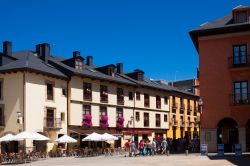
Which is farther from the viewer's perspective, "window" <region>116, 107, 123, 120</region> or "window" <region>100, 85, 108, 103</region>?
"window" <region>116, 107, 123, 120</region>

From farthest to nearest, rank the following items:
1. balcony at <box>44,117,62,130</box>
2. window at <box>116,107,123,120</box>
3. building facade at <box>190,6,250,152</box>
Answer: window at <box>116,107,123,120</box> < balcony at <box>44,117,62,130</box> < building facade at <box>190,6,250,152</box>

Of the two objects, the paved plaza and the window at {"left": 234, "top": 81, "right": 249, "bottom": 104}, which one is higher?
the window at {"left": 234, "top": 81, "right": 249, "bottom": 104}

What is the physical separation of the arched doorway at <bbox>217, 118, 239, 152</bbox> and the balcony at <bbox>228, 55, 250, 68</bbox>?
4.57 m

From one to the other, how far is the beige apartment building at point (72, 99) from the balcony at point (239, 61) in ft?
60.6

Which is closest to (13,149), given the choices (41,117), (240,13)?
(41,117)

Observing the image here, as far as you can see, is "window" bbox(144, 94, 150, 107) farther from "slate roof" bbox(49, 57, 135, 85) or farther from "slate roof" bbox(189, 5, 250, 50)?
"slate roof" bbox(189, 5, 250, 50)

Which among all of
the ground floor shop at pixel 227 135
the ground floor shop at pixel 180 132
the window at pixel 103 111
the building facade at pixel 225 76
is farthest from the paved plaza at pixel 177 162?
the ground floor shop at pixel 180 132

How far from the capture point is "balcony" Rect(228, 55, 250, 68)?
122 ft

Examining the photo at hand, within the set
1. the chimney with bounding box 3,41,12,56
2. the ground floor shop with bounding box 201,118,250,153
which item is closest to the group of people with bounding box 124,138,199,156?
the ground floor shop with bounding box 201,118,250,153

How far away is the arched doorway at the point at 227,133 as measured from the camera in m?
38.7

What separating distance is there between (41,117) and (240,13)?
71.4 feet

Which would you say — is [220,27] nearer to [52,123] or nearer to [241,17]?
[241,17]

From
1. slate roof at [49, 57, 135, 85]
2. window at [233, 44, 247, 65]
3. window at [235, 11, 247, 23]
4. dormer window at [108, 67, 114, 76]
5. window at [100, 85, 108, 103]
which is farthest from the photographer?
dormer window at [108, 67, 114, 76]

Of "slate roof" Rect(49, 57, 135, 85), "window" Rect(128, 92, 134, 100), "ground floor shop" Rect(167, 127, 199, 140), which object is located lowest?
"ground floor shop" Rect(167, 127, 199, 140)
